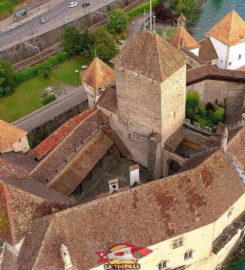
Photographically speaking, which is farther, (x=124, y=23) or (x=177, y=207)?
(x=124, y=23)

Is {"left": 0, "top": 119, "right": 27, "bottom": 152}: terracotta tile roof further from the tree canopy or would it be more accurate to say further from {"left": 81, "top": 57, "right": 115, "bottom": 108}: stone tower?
the tree canopy

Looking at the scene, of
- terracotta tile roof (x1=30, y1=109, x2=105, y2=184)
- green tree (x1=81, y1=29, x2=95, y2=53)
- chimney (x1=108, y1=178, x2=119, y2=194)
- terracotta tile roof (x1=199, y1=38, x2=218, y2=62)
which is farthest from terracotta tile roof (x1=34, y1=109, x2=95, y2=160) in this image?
green tree (x1=81, y1=29, x2=95, y2=53)

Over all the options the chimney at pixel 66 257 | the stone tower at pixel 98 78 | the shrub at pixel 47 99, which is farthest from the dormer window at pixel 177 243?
the shrub at pixel 47 99

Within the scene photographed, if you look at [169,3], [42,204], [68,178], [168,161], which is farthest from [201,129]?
[169,3]

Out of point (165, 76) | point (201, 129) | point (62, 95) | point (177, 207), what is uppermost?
point (165, 76)

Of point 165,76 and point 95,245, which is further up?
point 165,76

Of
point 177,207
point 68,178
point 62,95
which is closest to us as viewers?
point 177,207

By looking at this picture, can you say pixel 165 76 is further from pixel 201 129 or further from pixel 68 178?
pixel 68 178
